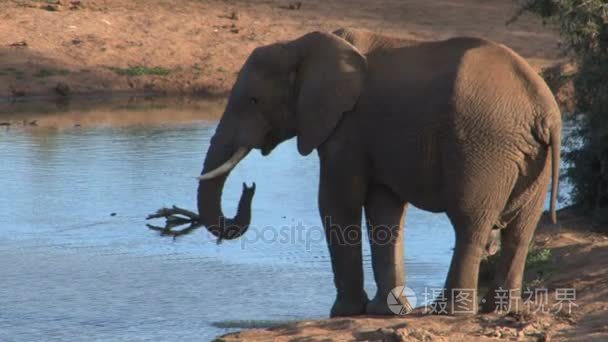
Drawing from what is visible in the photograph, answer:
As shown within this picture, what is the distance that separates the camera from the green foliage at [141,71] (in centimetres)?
2352

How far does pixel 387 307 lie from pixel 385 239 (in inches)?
16.6

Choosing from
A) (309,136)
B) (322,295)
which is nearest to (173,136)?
(322,295)

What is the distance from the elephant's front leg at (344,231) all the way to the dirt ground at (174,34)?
12926 mm

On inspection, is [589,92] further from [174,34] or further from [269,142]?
[174,34]

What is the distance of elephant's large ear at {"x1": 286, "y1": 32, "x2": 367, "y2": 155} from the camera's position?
8.59m

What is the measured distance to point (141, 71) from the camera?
23.7 meters

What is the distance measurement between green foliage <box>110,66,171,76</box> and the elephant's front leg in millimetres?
14905

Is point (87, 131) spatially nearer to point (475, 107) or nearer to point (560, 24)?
point (560, 24)

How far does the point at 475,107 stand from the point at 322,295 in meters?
2.57

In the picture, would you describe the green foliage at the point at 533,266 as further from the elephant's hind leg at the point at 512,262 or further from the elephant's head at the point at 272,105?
the elephant's head at the point at 272,105

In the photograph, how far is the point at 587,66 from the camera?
12.3m

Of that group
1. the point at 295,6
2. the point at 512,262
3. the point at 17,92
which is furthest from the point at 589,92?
the point at 295,6

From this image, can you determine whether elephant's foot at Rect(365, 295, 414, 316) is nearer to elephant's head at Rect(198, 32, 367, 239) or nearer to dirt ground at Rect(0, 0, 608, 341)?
elephant's head at Rect(198, 32, 367, 239)

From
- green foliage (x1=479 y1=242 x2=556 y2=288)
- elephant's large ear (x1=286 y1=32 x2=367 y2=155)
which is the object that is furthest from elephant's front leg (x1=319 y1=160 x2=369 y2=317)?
green foliage (x1=479 y1=242 x2=556 y2=288)
